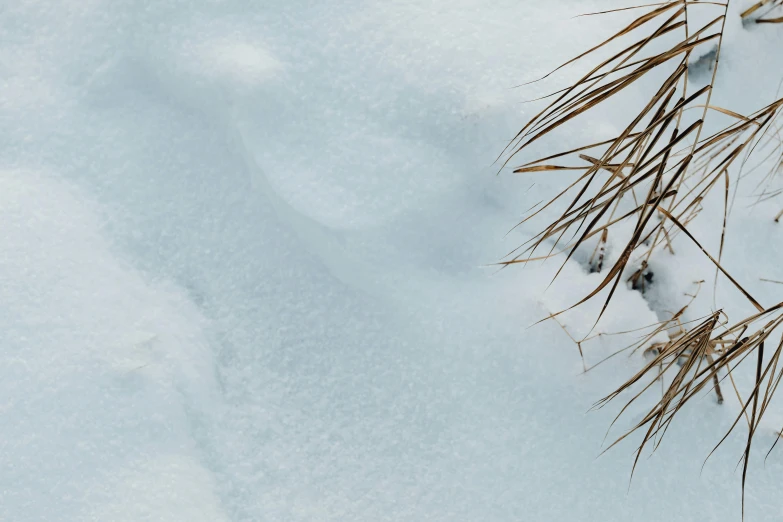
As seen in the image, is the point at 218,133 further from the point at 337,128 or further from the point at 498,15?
the point at 498,15

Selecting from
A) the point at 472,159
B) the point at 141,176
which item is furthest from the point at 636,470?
the point at 141,176

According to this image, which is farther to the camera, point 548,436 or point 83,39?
point 83,39

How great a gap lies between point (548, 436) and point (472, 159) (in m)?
0.43

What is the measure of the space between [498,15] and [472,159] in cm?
26

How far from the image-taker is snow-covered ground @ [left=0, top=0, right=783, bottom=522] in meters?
0.89

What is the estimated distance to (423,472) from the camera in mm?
906

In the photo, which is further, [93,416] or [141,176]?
[141,176]

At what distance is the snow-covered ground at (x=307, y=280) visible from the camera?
89 cm

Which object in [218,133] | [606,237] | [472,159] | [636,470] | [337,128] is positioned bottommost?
[636,470]

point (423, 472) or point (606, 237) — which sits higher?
point (606, 237)

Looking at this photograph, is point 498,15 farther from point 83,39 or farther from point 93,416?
point 93,416

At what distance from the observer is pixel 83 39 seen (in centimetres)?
107

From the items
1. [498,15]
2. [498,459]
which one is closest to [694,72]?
[498,15]

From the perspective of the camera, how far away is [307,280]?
3.26 ft
